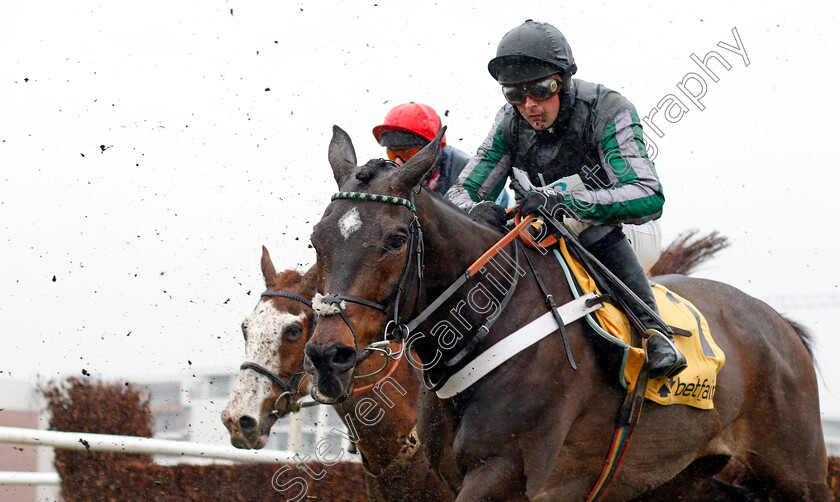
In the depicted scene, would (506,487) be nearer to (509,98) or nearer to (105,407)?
(509,98)

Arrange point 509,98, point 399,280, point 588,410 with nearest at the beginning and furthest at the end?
point 399,280 → point 588,410 → point 509,98

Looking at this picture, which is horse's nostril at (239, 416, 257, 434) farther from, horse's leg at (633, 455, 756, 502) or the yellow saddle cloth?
horse's leg at (633, 455, 756, 502)

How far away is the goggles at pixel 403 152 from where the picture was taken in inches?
218

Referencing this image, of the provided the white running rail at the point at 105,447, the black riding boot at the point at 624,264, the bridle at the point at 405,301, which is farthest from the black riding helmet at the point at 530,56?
the white running rail at the point at 105,447

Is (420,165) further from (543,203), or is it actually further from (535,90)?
(535,90)

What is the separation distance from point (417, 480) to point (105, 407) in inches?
143

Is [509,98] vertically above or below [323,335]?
above

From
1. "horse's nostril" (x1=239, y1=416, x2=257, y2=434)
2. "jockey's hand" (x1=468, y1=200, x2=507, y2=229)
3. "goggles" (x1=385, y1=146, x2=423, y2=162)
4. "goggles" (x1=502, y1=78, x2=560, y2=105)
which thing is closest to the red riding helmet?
"goggles" (x1=385, y1=146, x2=423, y2=162)

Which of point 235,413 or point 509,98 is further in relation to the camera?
point 235,413

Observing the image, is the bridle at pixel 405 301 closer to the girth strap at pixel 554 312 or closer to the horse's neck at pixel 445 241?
the horse's neck at pixel 445 241

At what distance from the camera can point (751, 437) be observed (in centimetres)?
448

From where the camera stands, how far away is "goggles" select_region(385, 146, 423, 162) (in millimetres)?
5547

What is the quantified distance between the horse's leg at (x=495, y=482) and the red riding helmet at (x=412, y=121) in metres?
2.72

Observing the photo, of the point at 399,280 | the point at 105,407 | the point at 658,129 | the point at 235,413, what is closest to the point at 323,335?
the point at 399,280
